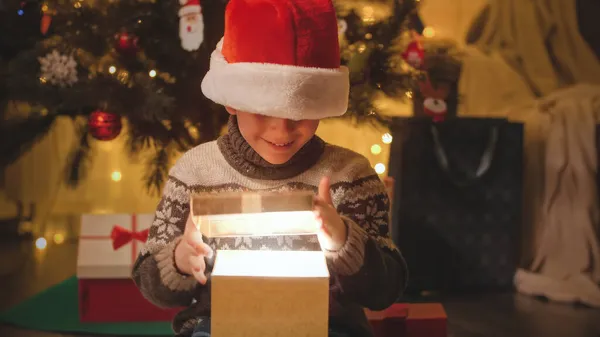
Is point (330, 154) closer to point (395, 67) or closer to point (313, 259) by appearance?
point (313, 259)

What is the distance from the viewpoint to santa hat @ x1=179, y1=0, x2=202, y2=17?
1225 millimetres

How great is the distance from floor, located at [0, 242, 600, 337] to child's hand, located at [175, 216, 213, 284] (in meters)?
0.80

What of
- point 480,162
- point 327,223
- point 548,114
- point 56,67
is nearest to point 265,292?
point 327,223

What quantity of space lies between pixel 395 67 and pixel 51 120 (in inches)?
31.6

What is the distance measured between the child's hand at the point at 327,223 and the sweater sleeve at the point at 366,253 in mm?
10

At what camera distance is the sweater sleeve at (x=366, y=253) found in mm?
700

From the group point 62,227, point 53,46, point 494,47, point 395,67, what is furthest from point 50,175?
point 494,47

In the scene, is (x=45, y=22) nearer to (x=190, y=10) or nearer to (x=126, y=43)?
(x=126, y=43)

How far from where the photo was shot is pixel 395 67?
4.50 ft

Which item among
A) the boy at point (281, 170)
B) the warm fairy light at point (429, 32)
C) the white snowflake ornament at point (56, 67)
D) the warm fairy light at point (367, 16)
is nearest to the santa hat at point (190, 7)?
the white snowflake ornament at point (56, 67)

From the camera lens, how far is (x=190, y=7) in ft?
4.04

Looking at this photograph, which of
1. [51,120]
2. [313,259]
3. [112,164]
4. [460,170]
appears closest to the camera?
[313,259]

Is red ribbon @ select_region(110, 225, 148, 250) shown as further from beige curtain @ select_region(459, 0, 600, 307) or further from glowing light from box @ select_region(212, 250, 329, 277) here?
beige curtain @ select_region(459, 0, 600, 307)

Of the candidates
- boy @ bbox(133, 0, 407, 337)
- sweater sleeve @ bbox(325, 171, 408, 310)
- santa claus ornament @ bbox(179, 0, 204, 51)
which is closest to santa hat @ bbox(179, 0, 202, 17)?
santa claus ornament @ bbox(179, 0, 204, 51)
